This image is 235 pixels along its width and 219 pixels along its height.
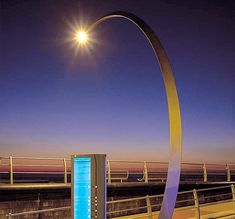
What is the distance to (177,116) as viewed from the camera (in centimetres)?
1182

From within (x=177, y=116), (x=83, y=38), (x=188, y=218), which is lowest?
(x=188, y=218)

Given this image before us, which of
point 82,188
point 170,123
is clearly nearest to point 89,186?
point 82,188

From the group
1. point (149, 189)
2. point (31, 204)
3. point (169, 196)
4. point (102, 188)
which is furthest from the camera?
point (149, 189)

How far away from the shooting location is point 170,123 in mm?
11766

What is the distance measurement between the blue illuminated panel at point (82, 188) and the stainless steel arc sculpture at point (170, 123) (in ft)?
12.4

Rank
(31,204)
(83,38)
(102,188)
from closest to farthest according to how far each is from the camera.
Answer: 1. (102,188)
2. (83,38)
3. (31,204)

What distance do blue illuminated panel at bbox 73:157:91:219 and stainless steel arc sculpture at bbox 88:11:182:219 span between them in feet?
12.4

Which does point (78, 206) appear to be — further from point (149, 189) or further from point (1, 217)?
point (149, 189)

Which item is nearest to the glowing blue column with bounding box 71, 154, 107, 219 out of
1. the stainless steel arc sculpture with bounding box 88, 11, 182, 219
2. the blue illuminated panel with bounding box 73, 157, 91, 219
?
the blue illuminated panel with bounding box 73, 157, 91, 219

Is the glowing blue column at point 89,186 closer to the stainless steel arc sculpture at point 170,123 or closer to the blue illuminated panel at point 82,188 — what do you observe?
the blue illuminated panel at point 82,188

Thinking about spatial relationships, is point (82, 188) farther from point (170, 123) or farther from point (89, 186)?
point (170, 123)

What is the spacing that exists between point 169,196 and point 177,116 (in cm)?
201

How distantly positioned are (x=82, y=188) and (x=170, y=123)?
181 inches

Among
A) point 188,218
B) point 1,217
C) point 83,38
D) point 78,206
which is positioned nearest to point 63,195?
point 1,217
